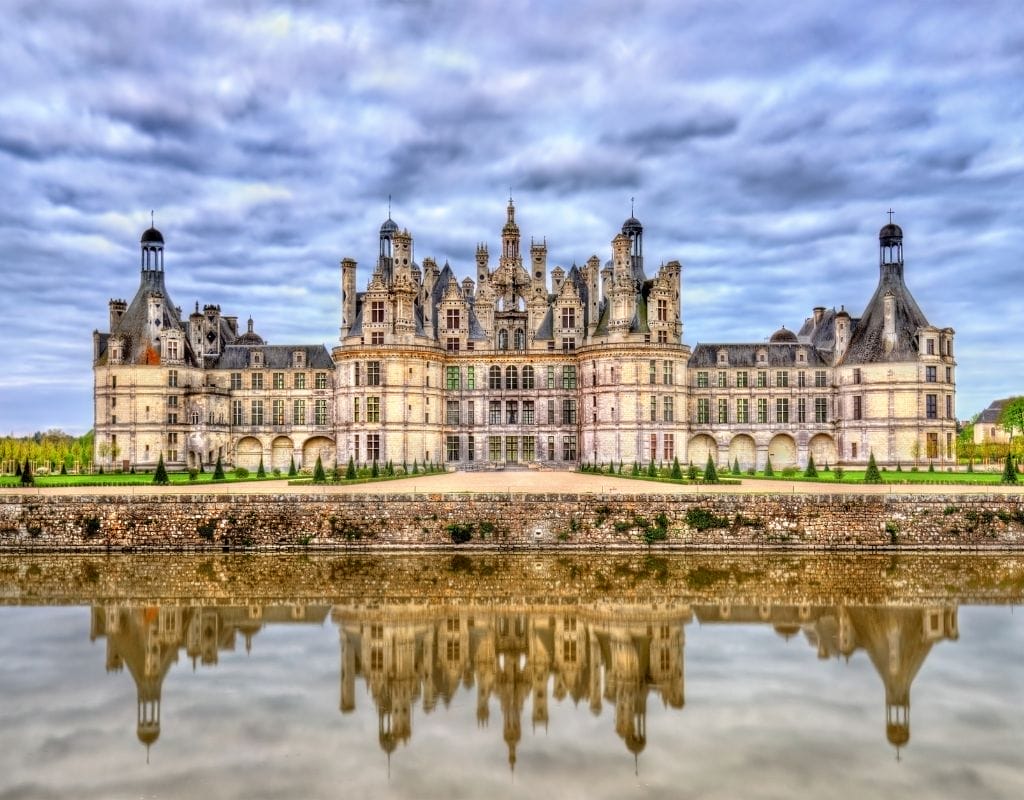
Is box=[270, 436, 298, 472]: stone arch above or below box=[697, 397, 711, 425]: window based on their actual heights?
below

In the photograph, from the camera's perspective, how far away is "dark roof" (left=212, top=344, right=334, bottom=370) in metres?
64.7

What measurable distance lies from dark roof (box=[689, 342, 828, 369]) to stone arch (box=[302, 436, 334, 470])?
27.1m

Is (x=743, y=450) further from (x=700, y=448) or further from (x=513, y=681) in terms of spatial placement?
(x=513, y=681)

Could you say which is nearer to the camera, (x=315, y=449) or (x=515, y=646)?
(x=515, y=646)

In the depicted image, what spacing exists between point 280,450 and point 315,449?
8.60 ft

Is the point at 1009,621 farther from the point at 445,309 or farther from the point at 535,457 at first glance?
the point at 445,309

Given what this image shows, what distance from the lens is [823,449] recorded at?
6178cm

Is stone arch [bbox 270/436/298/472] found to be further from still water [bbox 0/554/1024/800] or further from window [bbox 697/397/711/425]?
still water [bbox 0/554/1024/800]

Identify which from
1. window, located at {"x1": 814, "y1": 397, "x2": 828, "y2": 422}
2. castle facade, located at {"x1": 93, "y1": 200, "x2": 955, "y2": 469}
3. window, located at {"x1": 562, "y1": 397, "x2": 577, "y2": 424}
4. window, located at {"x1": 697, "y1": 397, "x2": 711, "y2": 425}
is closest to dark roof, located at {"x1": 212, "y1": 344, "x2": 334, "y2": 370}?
castle facade, located at {"x1": 93, "y1": 200, "x2": 955, "y2": 469}

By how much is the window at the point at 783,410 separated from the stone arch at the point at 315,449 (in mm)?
32235

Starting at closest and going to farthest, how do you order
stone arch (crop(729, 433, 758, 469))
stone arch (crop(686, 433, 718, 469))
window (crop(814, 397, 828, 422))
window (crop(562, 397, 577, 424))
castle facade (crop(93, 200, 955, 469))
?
castle facade (crop(93, 200, 955, 469)), window (crop(562, 397, 577, 424)), window (crop(814, 397, 828, 422)), stone arch (crop(729, 433, 758, 469)), stone arch (crop(686, 433, 718, 469))

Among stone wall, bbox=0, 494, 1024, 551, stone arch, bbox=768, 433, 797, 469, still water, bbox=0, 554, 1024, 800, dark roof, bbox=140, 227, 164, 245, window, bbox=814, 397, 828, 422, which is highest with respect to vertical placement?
dark roof, bbox=140, 227, 164, 245

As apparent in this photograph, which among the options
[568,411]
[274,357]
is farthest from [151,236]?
[568,411]

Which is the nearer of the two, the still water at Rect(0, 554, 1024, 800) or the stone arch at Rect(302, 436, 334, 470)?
the still water at Rect(0, 554, 1024, 800)
